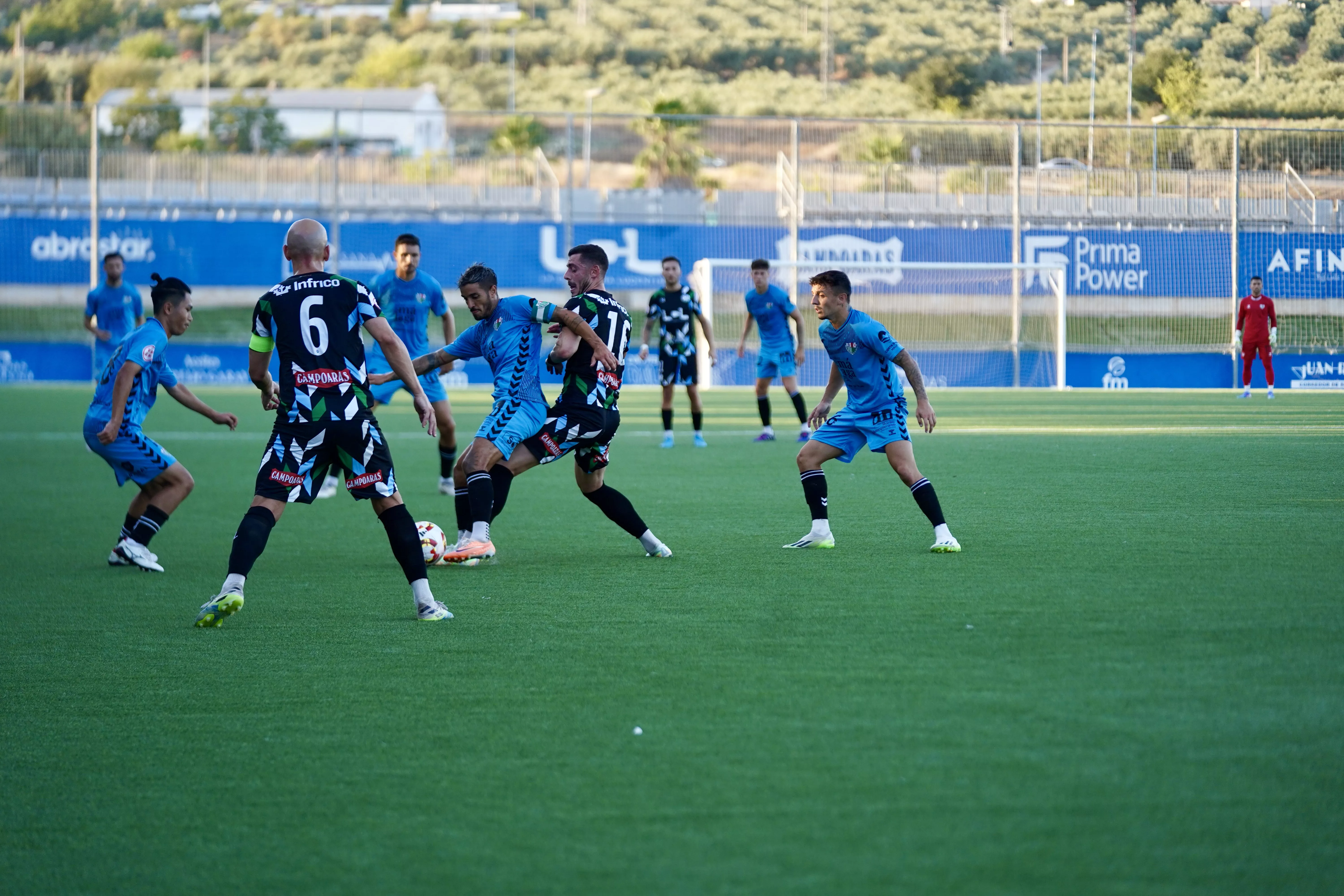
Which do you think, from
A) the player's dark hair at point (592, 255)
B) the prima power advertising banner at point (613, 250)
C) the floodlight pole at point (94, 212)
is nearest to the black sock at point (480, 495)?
the player's dark hair at point (592, 255)

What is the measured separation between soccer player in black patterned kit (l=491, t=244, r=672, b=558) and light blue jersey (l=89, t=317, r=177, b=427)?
6.92 feet

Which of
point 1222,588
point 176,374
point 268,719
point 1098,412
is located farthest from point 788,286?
point 268,719

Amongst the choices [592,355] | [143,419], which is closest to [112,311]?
[143,419]

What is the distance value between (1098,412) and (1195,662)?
1603cm

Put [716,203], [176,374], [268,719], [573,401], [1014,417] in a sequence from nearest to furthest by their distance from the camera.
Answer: [268,719] → [573,401] → [1014,417] → [176,374] → [716,203]

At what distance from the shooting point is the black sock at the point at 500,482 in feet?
25.2

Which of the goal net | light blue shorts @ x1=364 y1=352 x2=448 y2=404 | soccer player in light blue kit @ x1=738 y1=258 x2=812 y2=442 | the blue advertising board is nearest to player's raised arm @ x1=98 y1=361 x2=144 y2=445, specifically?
light blue shorts @ x1=364 y1=352 x2=448 y2=404

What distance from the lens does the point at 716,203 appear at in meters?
35.0

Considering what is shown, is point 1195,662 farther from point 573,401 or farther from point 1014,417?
point 1014,417

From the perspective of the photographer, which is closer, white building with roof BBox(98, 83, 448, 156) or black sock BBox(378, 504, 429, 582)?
black sock BBox(378, 504, 429, 582)

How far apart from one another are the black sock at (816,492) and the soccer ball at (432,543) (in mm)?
2197

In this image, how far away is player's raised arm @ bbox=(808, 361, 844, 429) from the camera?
798 cm

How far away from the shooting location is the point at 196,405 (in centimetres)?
789

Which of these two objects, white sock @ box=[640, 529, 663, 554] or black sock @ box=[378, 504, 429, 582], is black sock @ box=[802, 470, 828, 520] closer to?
white sock @ box=[640, 529, 663, 554]
